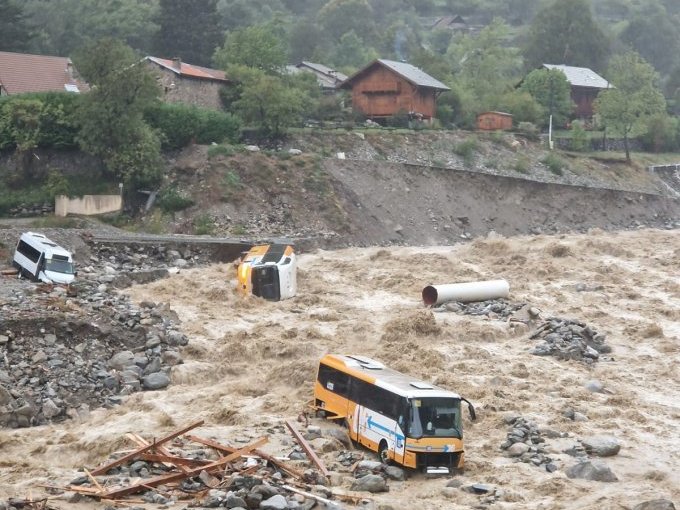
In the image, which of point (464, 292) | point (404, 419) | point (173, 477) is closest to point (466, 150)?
point (464, 292)

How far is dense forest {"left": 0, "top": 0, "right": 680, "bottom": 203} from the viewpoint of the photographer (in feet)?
201

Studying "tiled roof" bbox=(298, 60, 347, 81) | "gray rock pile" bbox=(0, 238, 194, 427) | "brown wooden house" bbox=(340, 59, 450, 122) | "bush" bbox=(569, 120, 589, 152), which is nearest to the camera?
"gray rock pile" bbox=(0, 238, 194, 427)

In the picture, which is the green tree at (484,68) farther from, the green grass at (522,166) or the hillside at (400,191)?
the hillside at (400,191)

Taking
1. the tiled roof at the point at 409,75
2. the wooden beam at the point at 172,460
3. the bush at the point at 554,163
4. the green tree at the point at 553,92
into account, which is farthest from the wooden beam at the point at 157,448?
the green tree at the point at 553,92

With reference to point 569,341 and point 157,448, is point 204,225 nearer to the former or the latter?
point 569,341

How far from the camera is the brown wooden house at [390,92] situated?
81.8 metres

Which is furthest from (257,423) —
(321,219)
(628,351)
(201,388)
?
(321,219)

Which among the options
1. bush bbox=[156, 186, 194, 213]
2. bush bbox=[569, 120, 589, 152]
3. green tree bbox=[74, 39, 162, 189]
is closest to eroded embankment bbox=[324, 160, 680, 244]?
bush bbox=[156, 186, 194, 213]

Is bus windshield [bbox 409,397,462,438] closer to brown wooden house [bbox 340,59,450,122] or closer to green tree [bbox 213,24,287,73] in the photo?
green tree [bbox 213,24,287,73]

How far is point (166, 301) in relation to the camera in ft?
142

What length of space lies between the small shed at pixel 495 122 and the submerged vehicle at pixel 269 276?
40994mm

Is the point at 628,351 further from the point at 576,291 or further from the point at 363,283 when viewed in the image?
the point at 363,283

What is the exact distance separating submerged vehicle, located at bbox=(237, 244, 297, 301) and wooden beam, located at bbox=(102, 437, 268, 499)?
764 inches

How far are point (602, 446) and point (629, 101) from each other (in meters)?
64.3
